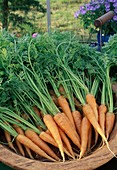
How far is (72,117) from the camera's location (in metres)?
1.50

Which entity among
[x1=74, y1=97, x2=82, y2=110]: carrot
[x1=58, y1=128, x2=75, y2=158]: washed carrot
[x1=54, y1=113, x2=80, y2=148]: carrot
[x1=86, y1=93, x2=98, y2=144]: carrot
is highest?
[x1=86, y1=93, x2=98, y2=144]: carrot

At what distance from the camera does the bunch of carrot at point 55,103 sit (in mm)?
1442

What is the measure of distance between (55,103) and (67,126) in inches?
6.2

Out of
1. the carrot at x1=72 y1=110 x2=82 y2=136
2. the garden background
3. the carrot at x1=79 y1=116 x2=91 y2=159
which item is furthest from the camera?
the garden background

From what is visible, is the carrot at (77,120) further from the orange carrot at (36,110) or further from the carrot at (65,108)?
the orange carrot at (36,110)

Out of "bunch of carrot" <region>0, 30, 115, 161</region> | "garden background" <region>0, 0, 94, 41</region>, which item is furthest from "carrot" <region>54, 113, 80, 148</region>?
"garden background" <region>0, 0, 94, 41</region>

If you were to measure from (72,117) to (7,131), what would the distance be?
0.87 feet

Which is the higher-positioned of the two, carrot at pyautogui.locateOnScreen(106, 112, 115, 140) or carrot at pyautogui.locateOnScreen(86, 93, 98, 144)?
carrot at pyautogui.locateOnScreen(86, 93, 98, 144)

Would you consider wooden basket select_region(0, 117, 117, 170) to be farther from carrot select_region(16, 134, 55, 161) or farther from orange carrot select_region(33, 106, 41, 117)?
orange carrot select_region(33, 106, 41, 117)

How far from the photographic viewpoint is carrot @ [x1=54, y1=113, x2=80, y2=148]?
4.73 ft

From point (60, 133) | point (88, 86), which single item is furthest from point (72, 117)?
point (88, 86)

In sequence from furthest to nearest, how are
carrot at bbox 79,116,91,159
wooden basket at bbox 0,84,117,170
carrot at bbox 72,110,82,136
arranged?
carrot at bbox 72,110,82,136
carrot at bbox 79,116,91,159
wooden basket at bbox 0,84,117,170

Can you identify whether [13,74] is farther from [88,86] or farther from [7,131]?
[88,86]

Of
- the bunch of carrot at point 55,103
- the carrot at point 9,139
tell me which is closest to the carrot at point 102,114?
the bunch of carrot at point 55,103
